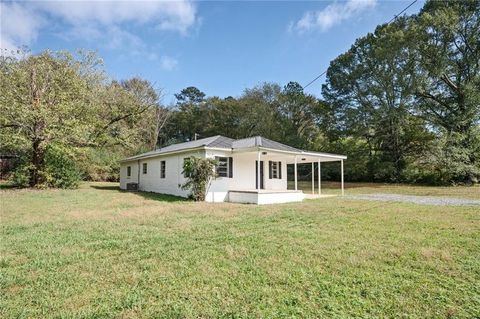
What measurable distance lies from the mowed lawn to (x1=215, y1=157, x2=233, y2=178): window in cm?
637

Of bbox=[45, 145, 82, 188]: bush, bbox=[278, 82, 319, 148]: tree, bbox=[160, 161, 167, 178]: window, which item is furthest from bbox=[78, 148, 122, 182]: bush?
bbox=[278, 82, 319, 148]: tree

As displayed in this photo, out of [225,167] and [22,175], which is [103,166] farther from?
[225,167]

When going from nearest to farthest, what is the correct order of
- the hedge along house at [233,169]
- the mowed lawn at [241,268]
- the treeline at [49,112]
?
1. the mowed lawn at [241,268]
2. the hedge along house at [233,169]
3. the treeline at [49,112]

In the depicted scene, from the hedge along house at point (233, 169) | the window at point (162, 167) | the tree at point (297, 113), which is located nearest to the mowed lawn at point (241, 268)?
the hedge along house at point (233, 169)

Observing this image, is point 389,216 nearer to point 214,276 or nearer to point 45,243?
point 214,276

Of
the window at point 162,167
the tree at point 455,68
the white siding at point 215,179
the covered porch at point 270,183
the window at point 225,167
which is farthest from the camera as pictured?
the tree at point 455,68

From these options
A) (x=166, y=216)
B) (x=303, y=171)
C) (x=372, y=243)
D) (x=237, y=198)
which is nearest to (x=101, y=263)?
(x=166, y=216)

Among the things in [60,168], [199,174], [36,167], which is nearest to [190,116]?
[60,168]

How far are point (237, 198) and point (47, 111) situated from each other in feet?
34.9

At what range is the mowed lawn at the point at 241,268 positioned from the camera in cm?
302

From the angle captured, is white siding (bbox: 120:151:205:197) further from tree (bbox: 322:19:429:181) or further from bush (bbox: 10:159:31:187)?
tree (bbox: 322:19:429:181)

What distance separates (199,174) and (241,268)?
8344 mm

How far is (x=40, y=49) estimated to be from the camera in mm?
18094

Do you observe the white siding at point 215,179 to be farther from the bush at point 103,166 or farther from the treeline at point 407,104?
the treeline at point 407,104
